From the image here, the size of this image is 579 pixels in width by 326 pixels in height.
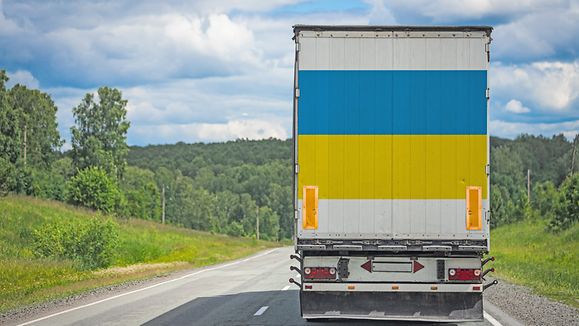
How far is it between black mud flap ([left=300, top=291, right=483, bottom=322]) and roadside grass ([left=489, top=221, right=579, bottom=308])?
6.56 meters

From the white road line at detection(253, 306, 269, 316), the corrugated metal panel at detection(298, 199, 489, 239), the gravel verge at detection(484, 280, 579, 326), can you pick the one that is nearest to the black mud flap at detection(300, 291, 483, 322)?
the corrugated metal panel at detection(298, 199, 489, 239)

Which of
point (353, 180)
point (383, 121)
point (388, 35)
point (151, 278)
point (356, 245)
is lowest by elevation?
point (151, 278)

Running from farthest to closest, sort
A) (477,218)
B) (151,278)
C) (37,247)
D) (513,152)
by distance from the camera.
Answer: (513,152) < (37,247) < (151,278) < (477,218)

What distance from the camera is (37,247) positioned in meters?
39.8

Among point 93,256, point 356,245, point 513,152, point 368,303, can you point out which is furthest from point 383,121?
point 513,152

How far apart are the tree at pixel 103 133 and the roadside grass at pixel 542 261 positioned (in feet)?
157

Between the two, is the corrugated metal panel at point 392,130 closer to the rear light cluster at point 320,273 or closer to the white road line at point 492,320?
the rear light cluster at point 320,273

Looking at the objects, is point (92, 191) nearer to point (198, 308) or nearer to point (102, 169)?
point (102, 169)

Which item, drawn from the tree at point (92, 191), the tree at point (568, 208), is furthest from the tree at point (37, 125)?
the tree at point (568, 208)

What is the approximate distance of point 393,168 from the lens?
1246 cm

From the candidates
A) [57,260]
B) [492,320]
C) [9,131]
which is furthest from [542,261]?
[9,131]

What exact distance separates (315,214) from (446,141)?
2.22 meters

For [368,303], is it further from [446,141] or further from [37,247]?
[37,247]

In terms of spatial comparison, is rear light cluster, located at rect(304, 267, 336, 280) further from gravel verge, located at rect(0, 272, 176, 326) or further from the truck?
gravel verge, located at rect(0, 272, 176, 326)
